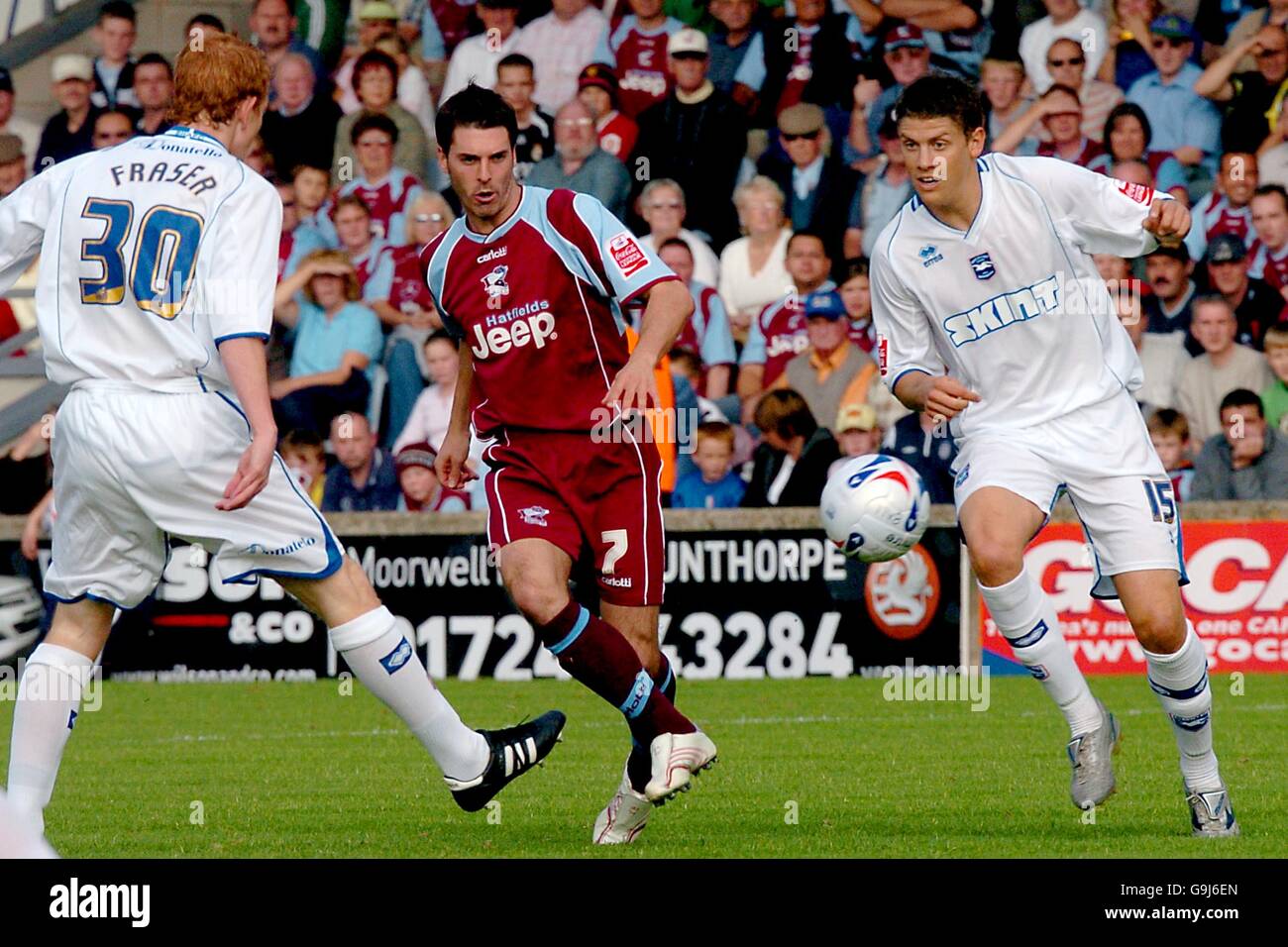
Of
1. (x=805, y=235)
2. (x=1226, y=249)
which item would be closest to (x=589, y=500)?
(x=805, y=235)

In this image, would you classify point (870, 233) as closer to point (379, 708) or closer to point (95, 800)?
point (379, 708)

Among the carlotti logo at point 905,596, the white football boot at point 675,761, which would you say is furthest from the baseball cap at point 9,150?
the white football boot at point 675,761

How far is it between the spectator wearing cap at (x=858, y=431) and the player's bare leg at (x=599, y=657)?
676cm

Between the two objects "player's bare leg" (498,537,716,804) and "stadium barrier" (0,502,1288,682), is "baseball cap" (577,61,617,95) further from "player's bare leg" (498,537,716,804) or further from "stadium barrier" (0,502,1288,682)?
"player's bare leg" (498,537,716,804)

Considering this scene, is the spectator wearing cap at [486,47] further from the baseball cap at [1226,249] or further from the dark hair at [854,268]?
the baseball cap at [1226,249]

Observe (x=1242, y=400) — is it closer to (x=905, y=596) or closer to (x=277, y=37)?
(x=905, y=596)

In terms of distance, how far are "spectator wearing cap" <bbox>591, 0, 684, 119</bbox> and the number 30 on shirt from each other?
9.82 metres

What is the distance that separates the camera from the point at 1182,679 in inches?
271

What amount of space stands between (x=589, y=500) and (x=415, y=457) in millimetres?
6958

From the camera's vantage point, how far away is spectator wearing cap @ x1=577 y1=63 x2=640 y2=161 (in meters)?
15.5

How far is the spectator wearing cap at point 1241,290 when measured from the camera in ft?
46.0

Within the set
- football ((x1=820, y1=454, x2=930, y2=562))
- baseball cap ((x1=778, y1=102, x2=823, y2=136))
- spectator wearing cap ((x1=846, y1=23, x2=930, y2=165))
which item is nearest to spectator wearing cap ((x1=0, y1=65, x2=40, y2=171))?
baseball cap ((x1=778, y1=102, x2=823, y2=136))

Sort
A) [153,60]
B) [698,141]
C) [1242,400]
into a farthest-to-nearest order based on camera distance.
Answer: [153,60] < [698,141] < [1242,400]
